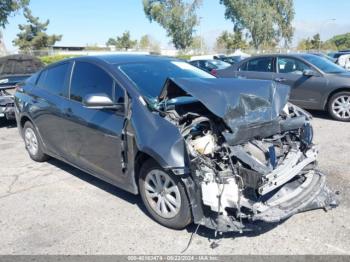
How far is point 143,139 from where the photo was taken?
3.66 metres

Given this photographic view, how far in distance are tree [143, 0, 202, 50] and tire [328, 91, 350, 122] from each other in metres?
42.8

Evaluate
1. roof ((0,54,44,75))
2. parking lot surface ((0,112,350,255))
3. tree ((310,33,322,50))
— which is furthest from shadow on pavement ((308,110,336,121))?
tree ((310,33,322,50))

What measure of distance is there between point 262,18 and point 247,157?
50.6 metres

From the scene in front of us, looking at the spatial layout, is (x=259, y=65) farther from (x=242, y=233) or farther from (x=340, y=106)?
(x=242, y=233)

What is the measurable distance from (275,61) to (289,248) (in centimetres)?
696

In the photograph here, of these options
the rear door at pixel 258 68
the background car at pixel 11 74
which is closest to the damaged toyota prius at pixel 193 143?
the background car at pixel 11 74

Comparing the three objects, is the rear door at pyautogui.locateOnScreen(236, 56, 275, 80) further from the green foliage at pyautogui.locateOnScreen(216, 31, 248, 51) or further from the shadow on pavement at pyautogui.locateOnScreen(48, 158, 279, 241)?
the green foliage at pyautogui.locateOnScreen(216, 31, 248, 51)

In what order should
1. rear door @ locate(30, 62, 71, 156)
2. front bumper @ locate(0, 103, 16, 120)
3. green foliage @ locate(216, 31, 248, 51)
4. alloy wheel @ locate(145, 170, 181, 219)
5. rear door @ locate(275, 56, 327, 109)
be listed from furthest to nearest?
green foliage @ locate(216, 31, 248, 51) < rear door @ locate(275, 56, 327, 109) < front bumper @ locate(0, 103, 16, 120) < rear door @ locate(30, 62, 71, 156) < alloy wheel @ locate(145, 170, 181, 219)

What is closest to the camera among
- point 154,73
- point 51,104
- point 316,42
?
point 154,73

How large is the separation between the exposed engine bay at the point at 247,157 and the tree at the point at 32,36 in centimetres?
6283

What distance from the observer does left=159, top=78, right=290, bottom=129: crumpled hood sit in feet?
11.7

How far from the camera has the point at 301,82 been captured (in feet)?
29.5

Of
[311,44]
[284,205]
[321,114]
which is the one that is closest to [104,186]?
[284,205]

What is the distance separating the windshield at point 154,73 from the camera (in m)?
4.15
